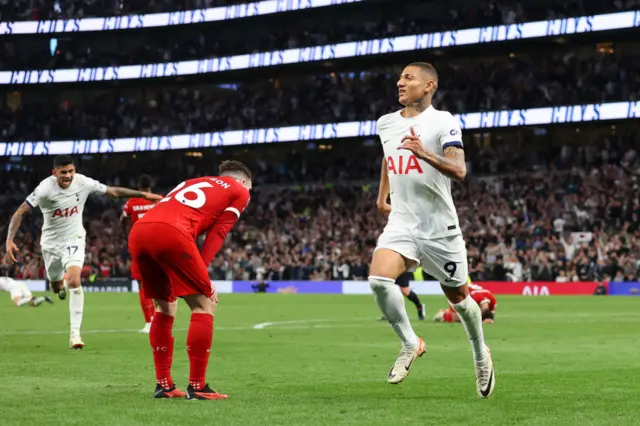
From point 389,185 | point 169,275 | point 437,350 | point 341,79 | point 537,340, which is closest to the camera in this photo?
point 169,275

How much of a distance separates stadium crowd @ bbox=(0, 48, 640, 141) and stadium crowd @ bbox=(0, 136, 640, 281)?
3227 mm

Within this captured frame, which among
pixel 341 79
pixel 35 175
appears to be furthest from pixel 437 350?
pixel 35 175

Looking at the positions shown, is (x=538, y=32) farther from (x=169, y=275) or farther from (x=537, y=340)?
(x=169, y=275)

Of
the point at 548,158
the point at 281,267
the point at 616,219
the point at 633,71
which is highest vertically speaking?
the point at 633,71

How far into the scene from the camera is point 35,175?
6775 centimetres

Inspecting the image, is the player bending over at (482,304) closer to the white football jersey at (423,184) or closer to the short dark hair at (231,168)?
the white football jersey at (423,184)

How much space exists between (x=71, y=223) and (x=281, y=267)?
34.2m

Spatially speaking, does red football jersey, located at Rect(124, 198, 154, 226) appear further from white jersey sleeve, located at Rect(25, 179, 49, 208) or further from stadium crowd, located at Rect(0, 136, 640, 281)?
stadium crowd, located at Rect(0, 136, 640, 281)

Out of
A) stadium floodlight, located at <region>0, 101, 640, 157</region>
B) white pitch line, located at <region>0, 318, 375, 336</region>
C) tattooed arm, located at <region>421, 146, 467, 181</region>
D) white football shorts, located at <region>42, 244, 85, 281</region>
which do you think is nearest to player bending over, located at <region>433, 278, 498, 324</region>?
white pitch line, located at <region>0, 318, 375, 336</region>

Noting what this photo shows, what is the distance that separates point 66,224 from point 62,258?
0.50 meters

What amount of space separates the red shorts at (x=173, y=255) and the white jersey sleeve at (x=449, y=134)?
222cm

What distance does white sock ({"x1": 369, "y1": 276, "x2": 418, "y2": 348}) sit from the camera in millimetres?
8672

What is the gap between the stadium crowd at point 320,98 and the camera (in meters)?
48.8

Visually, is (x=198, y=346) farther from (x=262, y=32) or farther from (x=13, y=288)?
(x=262, y=32)
